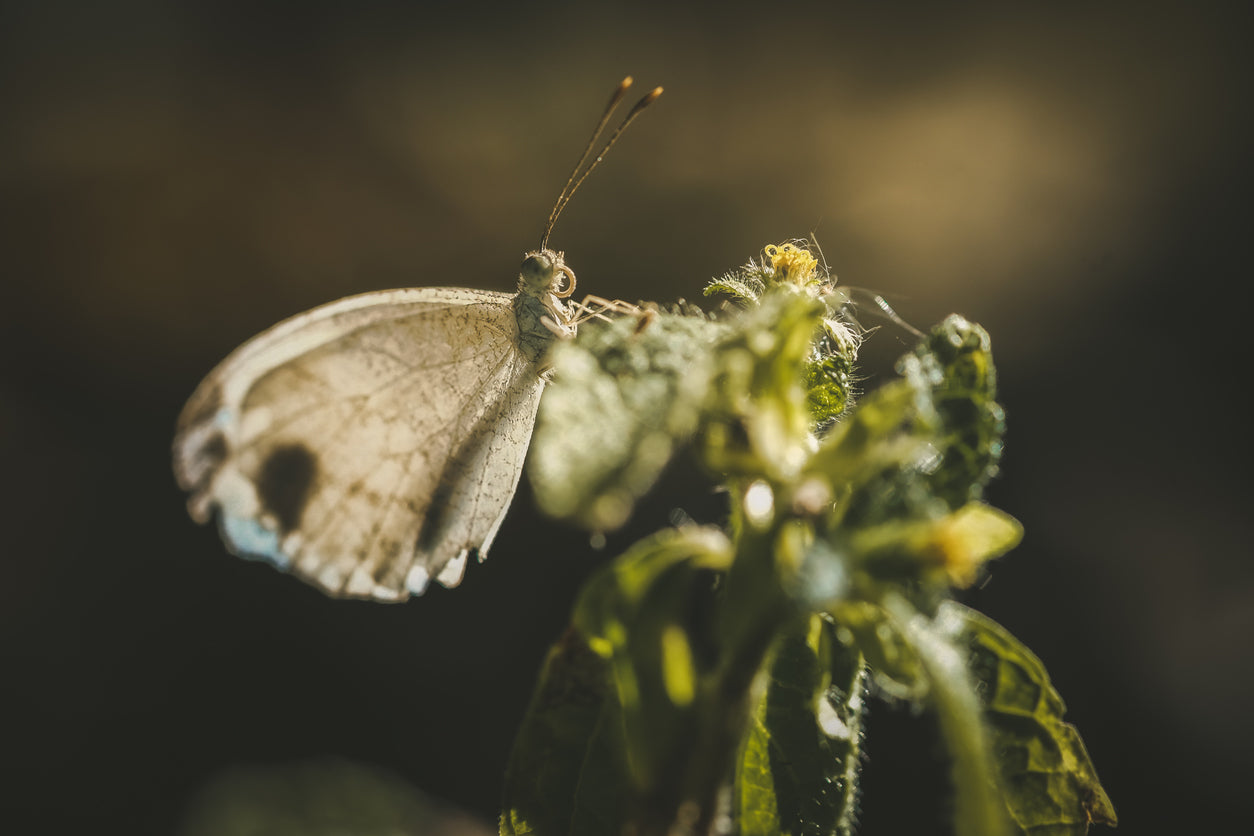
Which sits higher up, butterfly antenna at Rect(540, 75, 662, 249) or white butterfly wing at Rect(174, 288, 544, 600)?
butterfly antenna at Rect(540, 75, 662, 249)

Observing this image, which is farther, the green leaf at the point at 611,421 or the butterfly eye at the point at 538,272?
the butterfly eye at the point at 538,272

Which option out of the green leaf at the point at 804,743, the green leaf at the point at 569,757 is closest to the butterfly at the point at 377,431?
the green leaf at the point at 569,757

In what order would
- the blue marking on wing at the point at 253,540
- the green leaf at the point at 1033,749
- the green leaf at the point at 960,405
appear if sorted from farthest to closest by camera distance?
1. the blue marking on wing at the point at 253,540
2. the green leaf at the point at 1033,749
3. the green leaf at the point at 960,405

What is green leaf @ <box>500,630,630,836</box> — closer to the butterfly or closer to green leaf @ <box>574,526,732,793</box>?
green leaf @ <box>574,526,732,793</box>

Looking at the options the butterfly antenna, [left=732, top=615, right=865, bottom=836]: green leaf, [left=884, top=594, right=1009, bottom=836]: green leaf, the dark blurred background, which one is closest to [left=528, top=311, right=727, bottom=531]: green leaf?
[left=884, top=594, right=1009, bottom=836]: green leaf

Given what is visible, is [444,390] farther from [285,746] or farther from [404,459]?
[285,746]

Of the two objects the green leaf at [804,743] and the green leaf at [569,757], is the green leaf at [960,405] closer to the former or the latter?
the green leaf at [804,743]

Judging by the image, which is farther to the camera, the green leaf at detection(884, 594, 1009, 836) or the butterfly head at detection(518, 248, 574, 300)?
the butterfly head at detection(518, 248, 574, 300)
